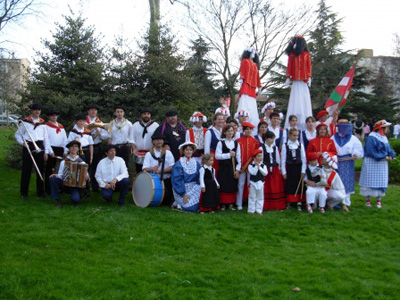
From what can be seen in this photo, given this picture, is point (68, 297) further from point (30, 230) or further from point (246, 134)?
point (246, 134)

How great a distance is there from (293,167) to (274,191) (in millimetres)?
571

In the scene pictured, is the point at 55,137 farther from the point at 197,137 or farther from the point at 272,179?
the point at 272,179

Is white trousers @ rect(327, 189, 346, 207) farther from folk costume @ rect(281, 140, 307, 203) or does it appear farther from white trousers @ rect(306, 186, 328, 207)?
folk costume @ rect(281, 140, 307, 203)

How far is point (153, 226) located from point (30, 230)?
1.76 metres

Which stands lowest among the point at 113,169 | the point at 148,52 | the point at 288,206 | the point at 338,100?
the point at 288,206

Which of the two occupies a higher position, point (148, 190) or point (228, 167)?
point (228, 167)

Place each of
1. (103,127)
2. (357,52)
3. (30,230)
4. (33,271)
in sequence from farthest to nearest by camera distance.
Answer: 1. (357,52)
2. (103,127)
3. (30,230)
4. (33,271)

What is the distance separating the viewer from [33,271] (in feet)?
14.0

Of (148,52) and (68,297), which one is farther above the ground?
(148,52)

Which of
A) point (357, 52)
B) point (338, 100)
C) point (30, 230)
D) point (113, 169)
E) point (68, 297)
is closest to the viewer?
point (68, 297)

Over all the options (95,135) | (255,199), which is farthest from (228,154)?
(95,135)

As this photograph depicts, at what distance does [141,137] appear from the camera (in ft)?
Answer: 27.5

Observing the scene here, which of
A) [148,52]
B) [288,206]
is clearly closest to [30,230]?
[288,206]

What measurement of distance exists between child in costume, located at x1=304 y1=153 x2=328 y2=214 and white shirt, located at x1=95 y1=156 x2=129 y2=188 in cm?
336
